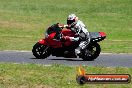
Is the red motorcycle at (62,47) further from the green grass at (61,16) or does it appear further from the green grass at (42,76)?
the green grass at (61,16)

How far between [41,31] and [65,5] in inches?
527

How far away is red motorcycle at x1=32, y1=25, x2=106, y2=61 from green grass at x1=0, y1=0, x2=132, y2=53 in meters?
14.7

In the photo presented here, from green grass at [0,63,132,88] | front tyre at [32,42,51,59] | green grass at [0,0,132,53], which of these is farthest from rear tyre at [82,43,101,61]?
green grass at [0,0,132,53]

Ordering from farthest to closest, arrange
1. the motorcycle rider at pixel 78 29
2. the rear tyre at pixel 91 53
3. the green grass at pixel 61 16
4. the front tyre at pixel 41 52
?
1. the green grass at pixel 61 16
2. the front tyre at pixel 41 52
3. the rear tyre at pixel 91 53
4. the motorcycle rider at pixel 78 29

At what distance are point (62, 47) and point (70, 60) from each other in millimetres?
629

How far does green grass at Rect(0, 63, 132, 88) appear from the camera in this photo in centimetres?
1301

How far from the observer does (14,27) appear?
39.3m

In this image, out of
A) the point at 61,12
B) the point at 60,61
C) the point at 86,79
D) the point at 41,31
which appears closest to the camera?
the point at 86,79

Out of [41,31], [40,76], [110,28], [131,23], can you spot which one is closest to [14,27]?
[41,31]

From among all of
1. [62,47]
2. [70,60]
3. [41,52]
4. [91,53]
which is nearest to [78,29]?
[62,47]

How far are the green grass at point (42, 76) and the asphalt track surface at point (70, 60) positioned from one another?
2.22 meters

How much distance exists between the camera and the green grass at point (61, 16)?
38.1 m

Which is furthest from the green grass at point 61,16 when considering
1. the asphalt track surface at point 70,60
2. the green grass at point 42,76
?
the green grass at point 42,76

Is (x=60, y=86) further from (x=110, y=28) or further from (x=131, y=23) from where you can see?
(x=131, y=23)
